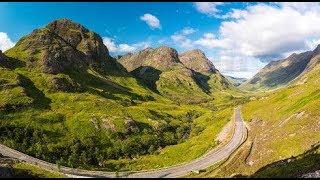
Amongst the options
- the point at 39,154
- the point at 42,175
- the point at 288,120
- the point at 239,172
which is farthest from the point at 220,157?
the point at 39,154

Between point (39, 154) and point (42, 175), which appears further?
point (39, 154)

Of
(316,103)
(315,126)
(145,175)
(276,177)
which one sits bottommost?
(145,175)

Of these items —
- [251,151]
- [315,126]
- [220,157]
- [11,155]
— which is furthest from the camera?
[11,155]

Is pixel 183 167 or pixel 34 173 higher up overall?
pixel 183 167

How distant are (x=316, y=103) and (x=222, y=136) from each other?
229 feet

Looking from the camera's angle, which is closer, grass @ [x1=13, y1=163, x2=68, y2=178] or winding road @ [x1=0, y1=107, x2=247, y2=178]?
grass @ [x1=13, y1=163, x2=68, y2=178]

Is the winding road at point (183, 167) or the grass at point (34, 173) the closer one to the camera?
the grass at point (34, 173)

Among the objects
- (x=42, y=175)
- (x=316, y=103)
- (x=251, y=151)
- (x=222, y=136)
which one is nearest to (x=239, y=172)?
(x=251, y=151)

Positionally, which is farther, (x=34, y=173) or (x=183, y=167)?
(x=183, y=167)

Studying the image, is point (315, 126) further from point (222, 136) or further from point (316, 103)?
point (222, 136)

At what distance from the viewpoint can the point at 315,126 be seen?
112 meters

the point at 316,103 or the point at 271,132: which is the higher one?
the point at 316,103

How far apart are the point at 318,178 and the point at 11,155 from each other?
16195 centimetres

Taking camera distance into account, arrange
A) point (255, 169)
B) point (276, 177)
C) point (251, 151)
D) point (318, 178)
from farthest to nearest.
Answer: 1. point (251, 151)
2. point (255, 169)
3. point (276, 177)
4. point (318, 178)
